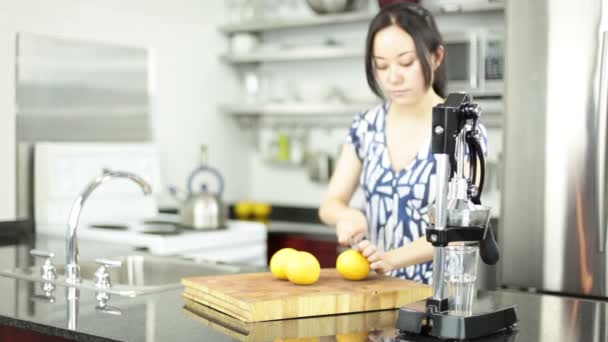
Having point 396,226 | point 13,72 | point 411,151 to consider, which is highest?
point 13,72

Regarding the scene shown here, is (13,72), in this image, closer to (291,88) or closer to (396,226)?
(291,88)

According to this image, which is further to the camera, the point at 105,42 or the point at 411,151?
the point at 105,42

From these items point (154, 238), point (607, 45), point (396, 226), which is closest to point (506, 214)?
point (607, 45)

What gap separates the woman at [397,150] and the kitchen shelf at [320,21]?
168 cm

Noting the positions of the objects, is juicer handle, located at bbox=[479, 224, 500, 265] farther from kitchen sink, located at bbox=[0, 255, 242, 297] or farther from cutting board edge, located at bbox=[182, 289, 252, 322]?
kitchen sink, located at bbox=[0, 255, 242, 297]

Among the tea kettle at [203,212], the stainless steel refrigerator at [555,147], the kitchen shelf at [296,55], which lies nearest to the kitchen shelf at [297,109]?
the kitchen shelf at [296,55]

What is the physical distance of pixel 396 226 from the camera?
2449 millimetres

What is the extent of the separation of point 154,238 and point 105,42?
1.10m

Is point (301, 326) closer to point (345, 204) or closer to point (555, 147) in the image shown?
point (345, 204)

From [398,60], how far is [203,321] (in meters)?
0.87

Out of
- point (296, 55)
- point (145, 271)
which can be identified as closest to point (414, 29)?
point (145, 271)

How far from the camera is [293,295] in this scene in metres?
1.85

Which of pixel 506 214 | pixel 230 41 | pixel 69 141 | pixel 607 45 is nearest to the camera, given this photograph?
pixel 607 45

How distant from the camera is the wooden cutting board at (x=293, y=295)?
1819mm
